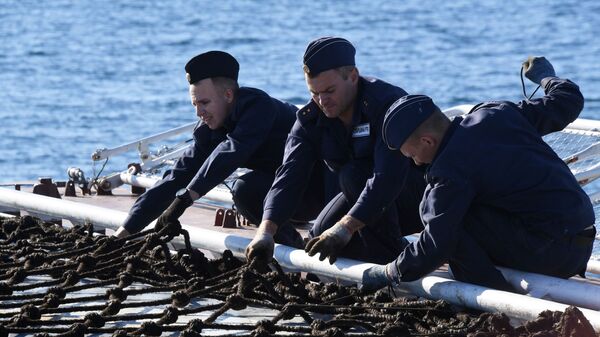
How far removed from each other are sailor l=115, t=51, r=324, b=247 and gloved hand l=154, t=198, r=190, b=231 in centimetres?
2

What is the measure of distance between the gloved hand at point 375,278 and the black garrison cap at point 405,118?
0.51m

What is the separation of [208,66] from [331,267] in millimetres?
1418

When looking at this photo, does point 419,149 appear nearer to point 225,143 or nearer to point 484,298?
point 484,298

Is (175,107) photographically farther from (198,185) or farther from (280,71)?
(198,185)

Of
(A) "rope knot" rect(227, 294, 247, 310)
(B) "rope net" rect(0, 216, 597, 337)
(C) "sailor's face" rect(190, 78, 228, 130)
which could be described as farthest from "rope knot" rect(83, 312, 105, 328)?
(C) "sailor's face" rect(190, 78, 228, 130)

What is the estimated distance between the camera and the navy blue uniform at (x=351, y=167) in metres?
5.88

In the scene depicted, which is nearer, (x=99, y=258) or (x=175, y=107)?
(x=99, y=258)

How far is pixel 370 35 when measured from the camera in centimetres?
3278

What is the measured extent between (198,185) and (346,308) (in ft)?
5.41

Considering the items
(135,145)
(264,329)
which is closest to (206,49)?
(135,145)

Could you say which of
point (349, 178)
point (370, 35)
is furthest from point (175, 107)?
point (349, 178)

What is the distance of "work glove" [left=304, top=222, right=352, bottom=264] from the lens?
5504 mm

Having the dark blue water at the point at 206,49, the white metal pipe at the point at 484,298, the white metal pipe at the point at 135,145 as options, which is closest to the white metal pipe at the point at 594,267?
the white metal pipe at the point at 484,298

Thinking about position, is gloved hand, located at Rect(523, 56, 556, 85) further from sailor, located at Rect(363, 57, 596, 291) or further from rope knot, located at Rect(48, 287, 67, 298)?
rope knot, located at Rect(48, 287, 67, 298)
